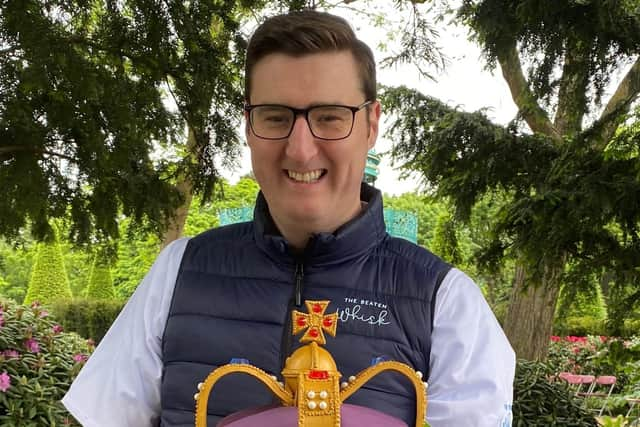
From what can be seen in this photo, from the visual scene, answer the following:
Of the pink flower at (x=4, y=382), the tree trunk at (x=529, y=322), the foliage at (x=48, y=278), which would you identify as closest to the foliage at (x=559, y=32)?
the pink flower at (x=4, y=382)

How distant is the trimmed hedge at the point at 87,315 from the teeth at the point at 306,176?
464 inches

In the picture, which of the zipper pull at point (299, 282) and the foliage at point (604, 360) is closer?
the zipper pull at point (299, 282)

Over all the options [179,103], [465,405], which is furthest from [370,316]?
[179,103]

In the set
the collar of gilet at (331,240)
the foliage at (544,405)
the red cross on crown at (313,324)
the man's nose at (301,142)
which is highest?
the man's nose at (301,142)

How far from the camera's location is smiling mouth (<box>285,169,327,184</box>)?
1092 mm

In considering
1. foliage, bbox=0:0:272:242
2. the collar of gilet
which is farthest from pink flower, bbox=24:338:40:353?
the collar of gilet

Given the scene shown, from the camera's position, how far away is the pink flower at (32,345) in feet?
15.3

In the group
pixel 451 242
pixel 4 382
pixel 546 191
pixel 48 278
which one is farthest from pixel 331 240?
pixel 48 278

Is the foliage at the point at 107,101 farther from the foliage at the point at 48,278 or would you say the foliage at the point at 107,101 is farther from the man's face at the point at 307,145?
the foliage at the point at 48,278

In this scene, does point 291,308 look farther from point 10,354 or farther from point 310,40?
point 10,354

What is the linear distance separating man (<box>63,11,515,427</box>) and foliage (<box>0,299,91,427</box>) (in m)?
3.19

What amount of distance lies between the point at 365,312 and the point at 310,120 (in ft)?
1.09

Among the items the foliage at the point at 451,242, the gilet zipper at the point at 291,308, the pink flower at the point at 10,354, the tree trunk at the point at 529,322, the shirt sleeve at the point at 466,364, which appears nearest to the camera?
the shirt sleeve at the point at 466,364

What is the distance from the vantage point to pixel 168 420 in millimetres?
1176
